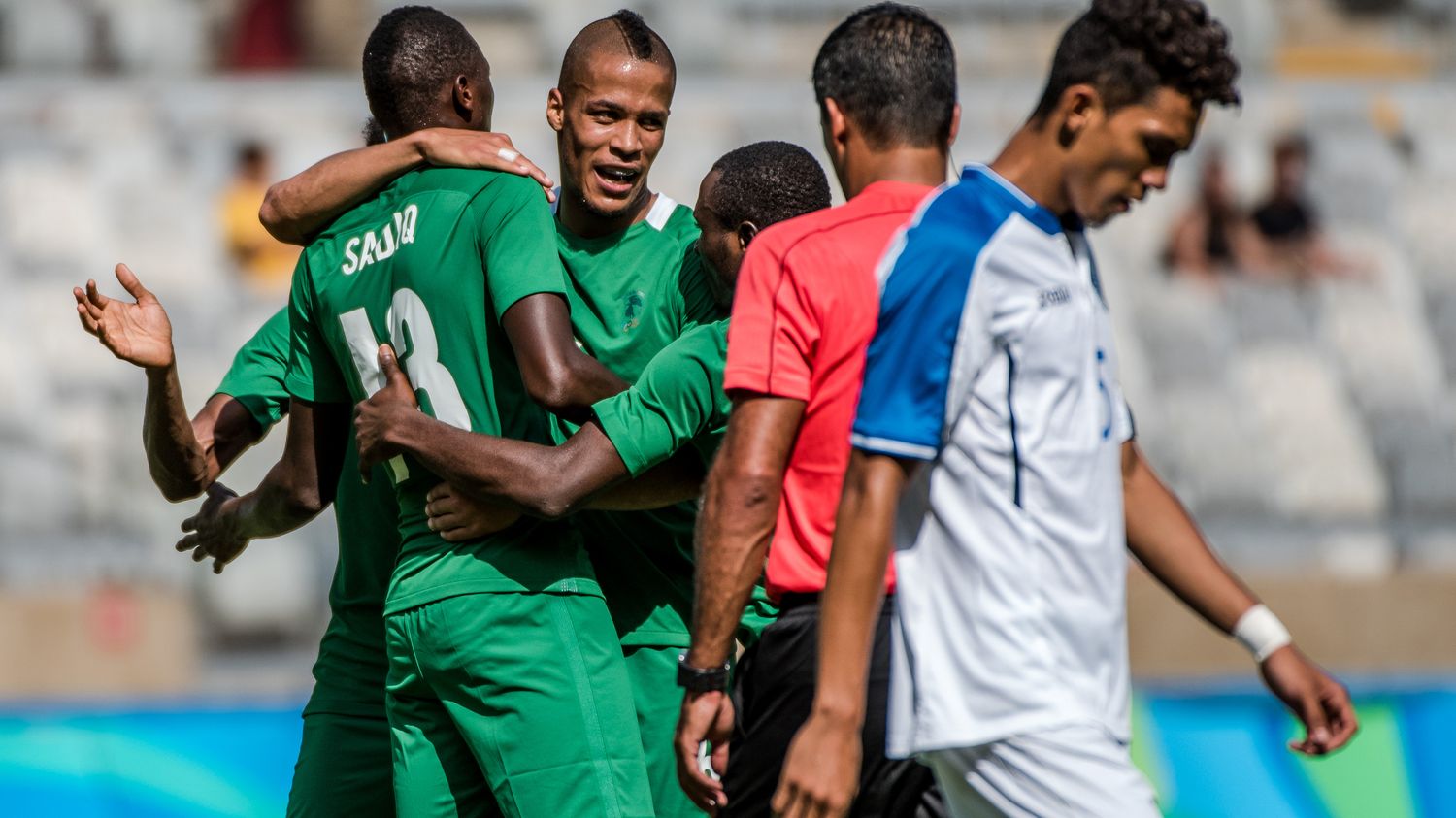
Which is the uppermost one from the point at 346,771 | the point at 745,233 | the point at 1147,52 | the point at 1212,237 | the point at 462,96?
the point at 1212,237

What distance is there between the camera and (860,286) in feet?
10.6

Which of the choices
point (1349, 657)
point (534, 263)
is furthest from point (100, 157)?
point (534, 263)

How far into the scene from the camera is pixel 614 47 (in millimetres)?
→ 4141

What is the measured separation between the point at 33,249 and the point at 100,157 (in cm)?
95

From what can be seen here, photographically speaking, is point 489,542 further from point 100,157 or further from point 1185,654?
point 100,157

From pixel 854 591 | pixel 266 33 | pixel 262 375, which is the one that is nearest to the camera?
pixel 854 591

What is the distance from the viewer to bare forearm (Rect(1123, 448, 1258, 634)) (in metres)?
3.23

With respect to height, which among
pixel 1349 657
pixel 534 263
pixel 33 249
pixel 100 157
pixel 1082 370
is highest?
pixel 100 157

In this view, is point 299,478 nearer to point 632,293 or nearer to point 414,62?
point 632,293

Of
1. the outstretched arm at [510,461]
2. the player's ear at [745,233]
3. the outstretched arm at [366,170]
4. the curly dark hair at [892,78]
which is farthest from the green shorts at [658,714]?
the curly dark hair at [892,78]

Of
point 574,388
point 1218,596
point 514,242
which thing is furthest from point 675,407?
point 1218,596

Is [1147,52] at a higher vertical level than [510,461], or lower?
higher

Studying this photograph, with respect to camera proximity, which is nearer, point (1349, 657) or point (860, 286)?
point (860, 286)

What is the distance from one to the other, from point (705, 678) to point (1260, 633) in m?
1.01
